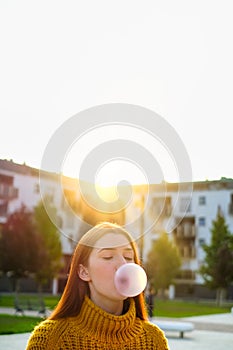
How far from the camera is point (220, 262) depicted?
166 ft

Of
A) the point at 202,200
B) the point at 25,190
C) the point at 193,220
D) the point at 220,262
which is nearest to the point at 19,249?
the point at 220,262

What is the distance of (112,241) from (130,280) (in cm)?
29

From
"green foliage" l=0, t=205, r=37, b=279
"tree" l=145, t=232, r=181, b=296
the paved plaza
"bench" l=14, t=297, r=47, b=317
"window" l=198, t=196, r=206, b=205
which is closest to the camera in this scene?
the paved plaza

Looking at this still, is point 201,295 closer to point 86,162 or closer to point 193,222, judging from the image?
point 193,222

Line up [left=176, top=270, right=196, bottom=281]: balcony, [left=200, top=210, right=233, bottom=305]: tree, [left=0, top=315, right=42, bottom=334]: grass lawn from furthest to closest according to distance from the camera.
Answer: [left=176, top=270, right=196, bottom=281]: balcony
[left=200, top=210, right=233, bottom=305]: tree
[left=0, top=315, right=42, bottom=334]: grass lawn

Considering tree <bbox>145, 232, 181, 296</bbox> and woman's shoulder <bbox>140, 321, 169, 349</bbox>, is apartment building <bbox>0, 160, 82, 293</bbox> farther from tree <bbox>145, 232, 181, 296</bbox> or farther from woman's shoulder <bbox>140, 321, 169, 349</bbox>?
woman's shoulder <bbox>140, 321, 169, 349</bbox>

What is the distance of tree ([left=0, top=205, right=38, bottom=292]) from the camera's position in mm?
30594

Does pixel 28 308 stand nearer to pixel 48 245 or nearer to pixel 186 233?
pixel 48 245

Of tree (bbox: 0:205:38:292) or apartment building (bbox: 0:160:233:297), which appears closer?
tree (bbox: 0:205:38:292)

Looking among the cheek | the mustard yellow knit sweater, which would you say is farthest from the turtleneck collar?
the cheek

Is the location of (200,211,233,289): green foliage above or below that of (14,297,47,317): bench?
above

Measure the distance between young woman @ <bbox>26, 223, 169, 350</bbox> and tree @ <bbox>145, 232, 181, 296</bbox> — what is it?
51513 mm

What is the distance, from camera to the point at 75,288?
242 centimetres

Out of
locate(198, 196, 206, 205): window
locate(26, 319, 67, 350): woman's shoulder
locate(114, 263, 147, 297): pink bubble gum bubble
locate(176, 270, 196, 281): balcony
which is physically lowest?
locate(26, 319, 67, 350): woman's shoulder
